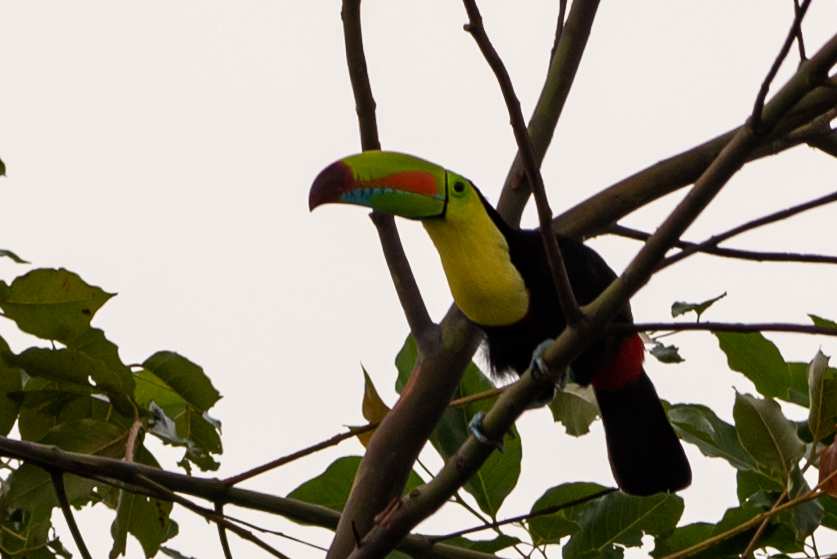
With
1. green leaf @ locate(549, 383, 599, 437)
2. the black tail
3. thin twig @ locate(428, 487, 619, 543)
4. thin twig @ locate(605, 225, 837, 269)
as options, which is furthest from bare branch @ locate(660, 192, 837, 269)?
the black tail

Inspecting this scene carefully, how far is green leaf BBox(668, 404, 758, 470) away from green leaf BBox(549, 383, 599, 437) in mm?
403

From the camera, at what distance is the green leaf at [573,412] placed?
2629 mm

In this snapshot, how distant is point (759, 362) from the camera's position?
2.29 m

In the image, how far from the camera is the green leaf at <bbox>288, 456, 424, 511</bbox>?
7.52ft

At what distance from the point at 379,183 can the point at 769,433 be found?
114 centimetres

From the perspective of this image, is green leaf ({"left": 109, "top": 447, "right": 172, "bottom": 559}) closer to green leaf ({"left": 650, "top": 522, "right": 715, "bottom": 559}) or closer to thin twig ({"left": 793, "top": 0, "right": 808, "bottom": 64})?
green leaf ({"left": 650, "top": 522, "right": 715, "bottom": 559})

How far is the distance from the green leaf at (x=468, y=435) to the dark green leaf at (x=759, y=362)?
1.78 ft

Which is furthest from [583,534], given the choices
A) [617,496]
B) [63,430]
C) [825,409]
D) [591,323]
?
[63,430]

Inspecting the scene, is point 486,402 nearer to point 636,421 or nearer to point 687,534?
point 687,534

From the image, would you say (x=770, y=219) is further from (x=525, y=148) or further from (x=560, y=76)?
(x=560, y=76)

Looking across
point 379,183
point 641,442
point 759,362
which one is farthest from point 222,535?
point 641,442

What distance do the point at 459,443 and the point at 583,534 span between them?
362 millimetres

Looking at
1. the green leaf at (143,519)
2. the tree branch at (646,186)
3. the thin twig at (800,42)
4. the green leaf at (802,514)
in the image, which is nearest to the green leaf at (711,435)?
the green leaf at (802,514)

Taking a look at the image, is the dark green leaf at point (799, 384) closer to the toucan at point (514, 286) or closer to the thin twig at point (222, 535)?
the toucan at point (514, 286)
